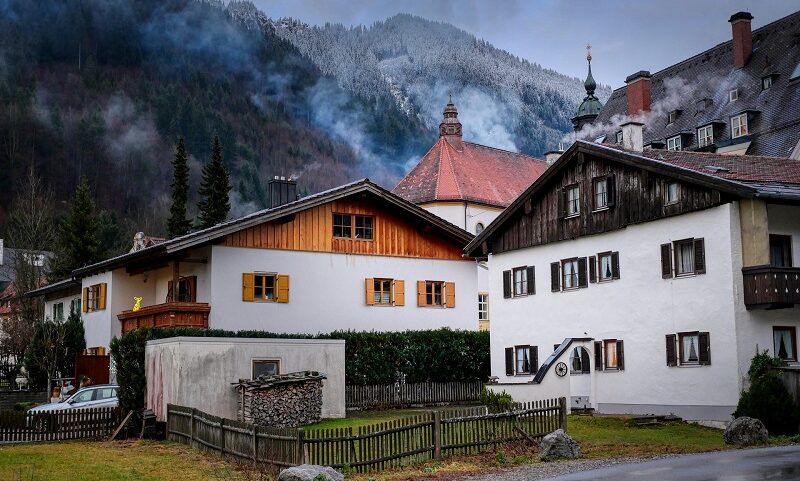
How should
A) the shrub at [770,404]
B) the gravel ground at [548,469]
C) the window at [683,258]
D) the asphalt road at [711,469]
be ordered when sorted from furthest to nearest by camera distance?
the window at [683,258] < the shrub at [770,404] < the gravel ground at [548,469] < the asphalt road at [711,469]

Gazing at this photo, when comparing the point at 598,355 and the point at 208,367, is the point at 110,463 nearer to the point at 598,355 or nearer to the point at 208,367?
the point at 208,367

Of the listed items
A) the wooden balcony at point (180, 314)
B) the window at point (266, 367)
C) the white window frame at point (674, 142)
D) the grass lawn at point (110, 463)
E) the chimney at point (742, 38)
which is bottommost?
the grass lawn at point (110, 463)

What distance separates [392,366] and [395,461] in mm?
19272

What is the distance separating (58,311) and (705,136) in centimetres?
4040

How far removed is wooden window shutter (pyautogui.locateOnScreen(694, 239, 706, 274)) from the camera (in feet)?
97.3

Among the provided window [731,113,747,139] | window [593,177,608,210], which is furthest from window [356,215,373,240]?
window [731,113,747,139]

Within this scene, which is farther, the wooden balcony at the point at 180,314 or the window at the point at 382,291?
the window at the point at 382,291

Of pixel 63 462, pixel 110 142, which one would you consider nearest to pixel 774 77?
pixel 63 462

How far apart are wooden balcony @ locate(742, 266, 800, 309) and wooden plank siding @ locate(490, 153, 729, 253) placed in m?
2.57

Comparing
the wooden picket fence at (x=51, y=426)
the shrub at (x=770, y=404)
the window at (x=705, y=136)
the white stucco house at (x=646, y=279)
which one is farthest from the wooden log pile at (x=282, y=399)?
the window at (x=705, y=136)

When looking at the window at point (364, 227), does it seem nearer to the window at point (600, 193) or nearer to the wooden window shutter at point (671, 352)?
the window at point (600, 193)

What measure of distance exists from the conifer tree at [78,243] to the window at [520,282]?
41.4m

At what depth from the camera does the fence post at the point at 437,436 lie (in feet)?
70.1

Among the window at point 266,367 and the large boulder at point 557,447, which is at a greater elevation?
the window at point 266,367
